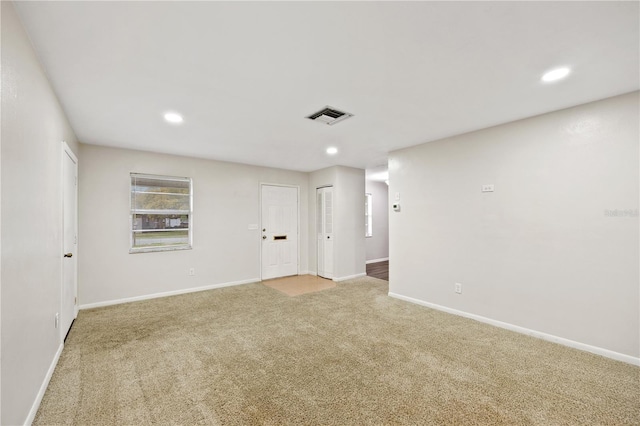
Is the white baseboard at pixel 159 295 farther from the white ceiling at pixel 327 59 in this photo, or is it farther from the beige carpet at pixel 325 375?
the white ceiling at pixel 327 59

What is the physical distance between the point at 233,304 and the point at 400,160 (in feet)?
11.4

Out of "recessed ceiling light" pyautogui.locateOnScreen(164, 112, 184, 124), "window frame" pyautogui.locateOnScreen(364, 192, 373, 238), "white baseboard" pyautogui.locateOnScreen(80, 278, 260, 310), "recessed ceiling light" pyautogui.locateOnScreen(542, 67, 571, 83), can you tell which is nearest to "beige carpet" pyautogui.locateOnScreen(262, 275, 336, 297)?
"white baseboard" pyautogui.locateOnScreen(80, 278, 260, 310)

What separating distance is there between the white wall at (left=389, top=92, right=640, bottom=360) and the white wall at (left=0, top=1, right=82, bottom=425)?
13.6 ft

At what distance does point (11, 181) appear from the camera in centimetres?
150

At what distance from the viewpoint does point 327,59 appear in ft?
6.39

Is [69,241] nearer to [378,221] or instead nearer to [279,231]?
[279,231]

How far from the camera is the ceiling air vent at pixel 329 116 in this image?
113 inches

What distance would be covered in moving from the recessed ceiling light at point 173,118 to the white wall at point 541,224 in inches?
129

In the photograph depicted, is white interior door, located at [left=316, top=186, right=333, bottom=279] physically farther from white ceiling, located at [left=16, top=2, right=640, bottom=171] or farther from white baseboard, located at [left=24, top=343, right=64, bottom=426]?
white baseboard, located at [left=24, top=343, right=64, bottom=426]

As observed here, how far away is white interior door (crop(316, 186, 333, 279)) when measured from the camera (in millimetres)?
5828

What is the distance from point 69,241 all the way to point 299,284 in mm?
3523

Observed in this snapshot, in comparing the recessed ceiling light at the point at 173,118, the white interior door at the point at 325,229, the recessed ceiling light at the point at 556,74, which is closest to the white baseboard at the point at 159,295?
the white interior door at the point at 325,229

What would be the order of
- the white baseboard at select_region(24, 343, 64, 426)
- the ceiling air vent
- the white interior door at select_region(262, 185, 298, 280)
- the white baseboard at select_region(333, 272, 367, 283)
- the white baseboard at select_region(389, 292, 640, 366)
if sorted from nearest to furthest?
the white baseboard at select_region(24, 343, 64, 426) → the white baseboard at select_region(389, 292, 640, 366) → the ceiling air vent → the white baseboard at select_region(333, 272, 367, 283) → the white interior door at select_region(262, 185, 298, 280)

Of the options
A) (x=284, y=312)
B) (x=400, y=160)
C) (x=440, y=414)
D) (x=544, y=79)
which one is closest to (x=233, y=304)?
(x=284, y=312)
